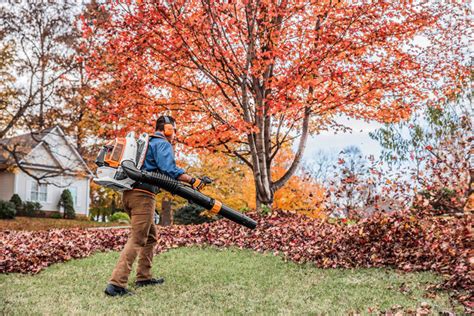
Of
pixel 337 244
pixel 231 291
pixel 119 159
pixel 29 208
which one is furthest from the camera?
pixel 29 208

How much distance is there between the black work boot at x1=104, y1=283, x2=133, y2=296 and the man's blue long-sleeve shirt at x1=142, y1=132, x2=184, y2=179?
1436 millimetres

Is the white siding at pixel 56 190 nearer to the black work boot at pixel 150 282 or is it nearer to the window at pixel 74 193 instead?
the window at pixel 74 193

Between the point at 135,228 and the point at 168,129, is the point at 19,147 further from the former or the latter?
the point at 168,129

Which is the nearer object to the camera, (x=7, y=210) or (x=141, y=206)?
(x=141, y=206)

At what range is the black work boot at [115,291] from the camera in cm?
603

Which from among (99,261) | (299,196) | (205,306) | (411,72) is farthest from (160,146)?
(299,196)

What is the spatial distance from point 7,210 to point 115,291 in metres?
21.8

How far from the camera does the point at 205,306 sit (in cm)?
557

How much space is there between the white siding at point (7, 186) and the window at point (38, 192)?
1.24m

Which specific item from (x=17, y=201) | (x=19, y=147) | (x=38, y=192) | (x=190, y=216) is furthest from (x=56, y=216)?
(x=190, y=216)

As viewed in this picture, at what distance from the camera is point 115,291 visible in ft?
19.9

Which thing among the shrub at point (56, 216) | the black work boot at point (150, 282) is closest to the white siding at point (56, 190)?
the shrub at point (56, 216)

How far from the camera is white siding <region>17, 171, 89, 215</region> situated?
29812 millimetres

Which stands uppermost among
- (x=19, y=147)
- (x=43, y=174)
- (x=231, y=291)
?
(x=19, y=147)
